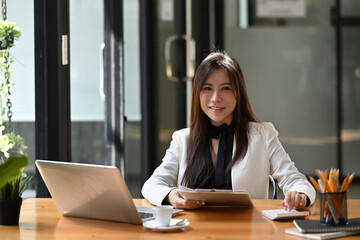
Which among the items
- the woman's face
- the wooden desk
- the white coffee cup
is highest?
the woman's face

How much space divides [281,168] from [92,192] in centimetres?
89

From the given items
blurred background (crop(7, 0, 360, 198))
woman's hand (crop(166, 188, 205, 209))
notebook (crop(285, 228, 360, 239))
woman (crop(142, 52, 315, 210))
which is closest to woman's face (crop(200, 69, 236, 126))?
woman (crop(142, 52, 315, 210))

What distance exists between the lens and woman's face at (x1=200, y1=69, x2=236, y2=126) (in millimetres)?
2602

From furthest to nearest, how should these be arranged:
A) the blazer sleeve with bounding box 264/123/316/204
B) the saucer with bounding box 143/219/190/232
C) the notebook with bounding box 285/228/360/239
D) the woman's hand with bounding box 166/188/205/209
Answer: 1. the blazer sleeve with bounding box 264/123/316/204
2. the woman's hand with bounding box 166/188/205/209
3. the saucer with bounding box 143/219/190/232
4. the notebook with bounding box 285/228/360/239

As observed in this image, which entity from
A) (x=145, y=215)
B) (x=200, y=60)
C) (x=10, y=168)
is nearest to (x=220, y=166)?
(x=145, y=215)

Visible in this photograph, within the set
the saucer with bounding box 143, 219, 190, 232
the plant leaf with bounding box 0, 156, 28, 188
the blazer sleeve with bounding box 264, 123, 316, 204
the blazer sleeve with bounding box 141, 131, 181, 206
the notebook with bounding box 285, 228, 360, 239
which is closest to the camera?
the plant leaf with bounding box 0, 156, 28, 188

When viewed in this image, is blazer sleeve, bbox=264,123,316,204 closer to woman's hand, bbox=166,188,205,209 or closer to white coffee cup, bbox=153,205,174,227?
woman's hand, bbox=166,188,205,209

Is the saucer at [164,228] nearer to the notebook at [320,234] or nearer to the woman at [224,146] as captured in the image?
the notebook at [320,234]

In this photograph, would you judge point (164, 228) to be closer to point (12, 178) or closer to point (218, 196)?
point (218, 196)

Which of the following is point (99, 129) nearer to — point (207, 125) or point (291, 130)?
point (207, 125)

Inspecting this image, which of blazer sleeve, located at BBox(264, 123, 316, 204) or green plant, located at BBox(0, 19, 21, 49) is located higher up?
green plant, located at BBox(0, 19, 21, 49)

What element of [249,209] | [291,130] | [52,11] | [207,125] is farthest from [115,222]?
[291,130]

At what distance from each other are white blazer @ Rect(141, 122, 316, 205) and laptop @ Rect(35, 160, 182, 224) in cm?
47

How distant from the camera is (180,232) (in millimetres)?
1854
